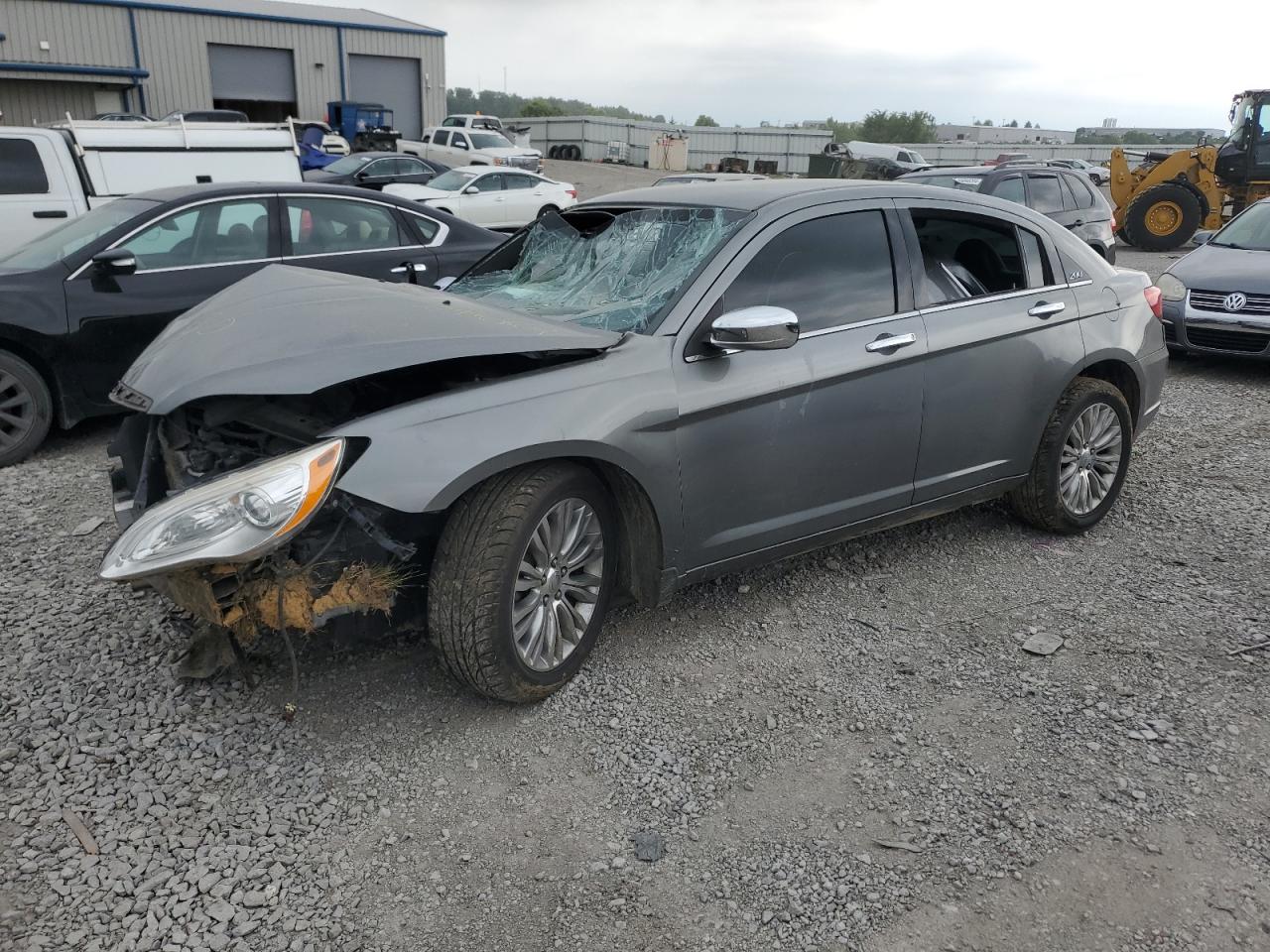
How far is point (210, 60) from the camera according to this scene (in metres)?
35.3

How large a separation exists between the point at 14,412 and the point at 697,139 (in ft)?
150

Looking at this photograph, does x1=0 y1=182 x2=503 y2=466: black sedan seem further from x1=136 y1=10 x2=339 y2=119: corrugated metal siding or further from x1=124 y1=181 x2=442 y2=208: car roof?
x1=136 y1=10 x2=339 y2=119: corrugated metal siding

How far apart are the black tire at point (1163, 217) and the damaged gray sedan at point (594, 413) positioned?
55.3 ft

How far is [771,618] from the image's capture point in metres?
3.92

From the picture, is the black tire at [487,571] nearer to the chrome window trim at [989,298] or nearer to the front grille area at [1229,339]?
the chrome window trim at [989,298]

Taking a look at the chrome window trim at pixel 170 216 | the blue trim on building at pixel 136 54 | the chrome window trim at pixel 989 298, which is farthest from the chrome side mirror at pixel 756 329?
the blue trim on building at pixel 136 54

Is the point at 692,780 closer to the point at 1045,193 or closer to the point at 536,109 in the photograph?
the point at 1045,193

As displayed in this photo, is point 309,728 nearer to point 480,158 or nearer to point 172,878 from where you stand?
point 172,878

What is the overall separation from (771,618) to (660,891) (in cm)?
157

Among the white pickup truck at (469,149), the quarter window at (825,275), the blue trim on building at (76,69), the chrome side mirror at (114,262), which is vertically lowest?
the chrome side mirror at (114,262)

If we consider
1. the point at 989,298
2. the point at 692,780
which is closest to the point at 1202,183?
the point at 989,298

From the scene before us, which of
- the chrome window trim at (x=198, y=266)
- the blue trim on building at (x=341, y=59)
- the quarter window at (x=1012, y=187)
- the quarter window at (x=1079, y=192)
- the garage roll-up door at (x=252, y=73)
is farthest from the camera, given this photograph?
the blue trim on building at (x=341, y=59)

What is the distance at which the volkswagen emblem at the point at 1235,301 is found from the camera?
26.7ft

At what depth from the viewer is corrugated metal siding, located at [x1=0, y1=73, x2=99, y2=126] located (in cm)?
3164
